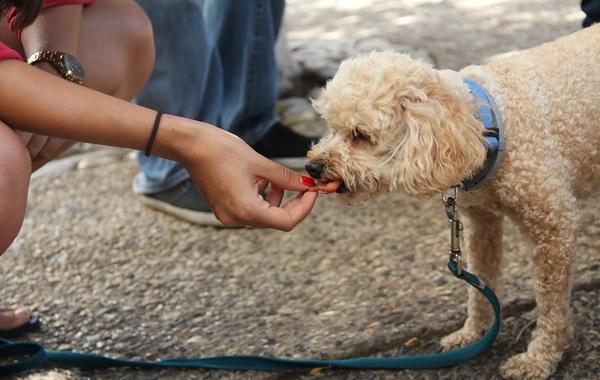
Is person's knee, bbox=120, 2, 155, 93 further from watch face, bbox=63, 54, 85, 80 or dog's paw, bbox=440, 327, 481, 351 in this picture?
dog's paw, bbox=440, 327, 481, 351

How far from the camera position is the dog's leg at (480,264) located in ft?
7.90

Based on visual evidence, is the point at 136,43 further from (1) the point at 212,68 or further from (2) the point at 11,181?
(1) the point at 212,68

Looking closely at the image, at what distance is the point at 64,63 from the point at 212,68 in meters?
1.58

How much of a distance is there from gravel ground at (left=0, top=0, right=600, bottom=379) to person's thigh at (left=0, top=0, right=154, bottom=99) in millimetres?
803

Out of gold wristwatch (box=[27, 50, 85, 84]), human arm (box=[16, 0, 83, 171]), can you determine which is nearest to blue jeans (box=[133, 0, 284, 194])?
human arm (box=[16, 0, 83, 171])

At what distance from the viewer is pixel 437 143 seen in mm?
1968

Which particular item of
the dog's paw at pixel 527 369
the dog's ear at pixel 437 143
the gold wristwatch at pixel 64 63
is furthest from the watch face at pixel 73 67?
the dog's paw at pixel 527 369

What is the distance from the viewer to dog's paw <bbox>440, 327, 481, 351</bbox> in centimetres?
239

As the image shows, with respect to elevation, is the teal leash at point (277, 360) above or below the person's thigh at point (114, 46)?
below

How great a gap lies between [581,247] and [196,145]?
5.36ft

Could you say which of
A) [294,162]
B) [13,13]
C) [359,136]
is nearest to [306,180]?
[359,136]

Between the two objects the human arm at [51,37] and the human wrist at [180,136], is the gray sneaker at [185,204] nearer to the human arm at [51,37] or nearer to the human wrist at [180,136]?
the human arm at [51,37]

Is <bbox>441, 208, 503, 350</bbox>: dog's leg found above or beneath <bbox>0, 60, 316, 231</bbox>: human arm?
beneath

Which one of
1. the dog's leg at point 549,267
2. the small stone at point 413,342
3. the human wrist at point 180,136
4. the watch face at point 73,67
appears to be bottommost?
the small stone at point 413,342
